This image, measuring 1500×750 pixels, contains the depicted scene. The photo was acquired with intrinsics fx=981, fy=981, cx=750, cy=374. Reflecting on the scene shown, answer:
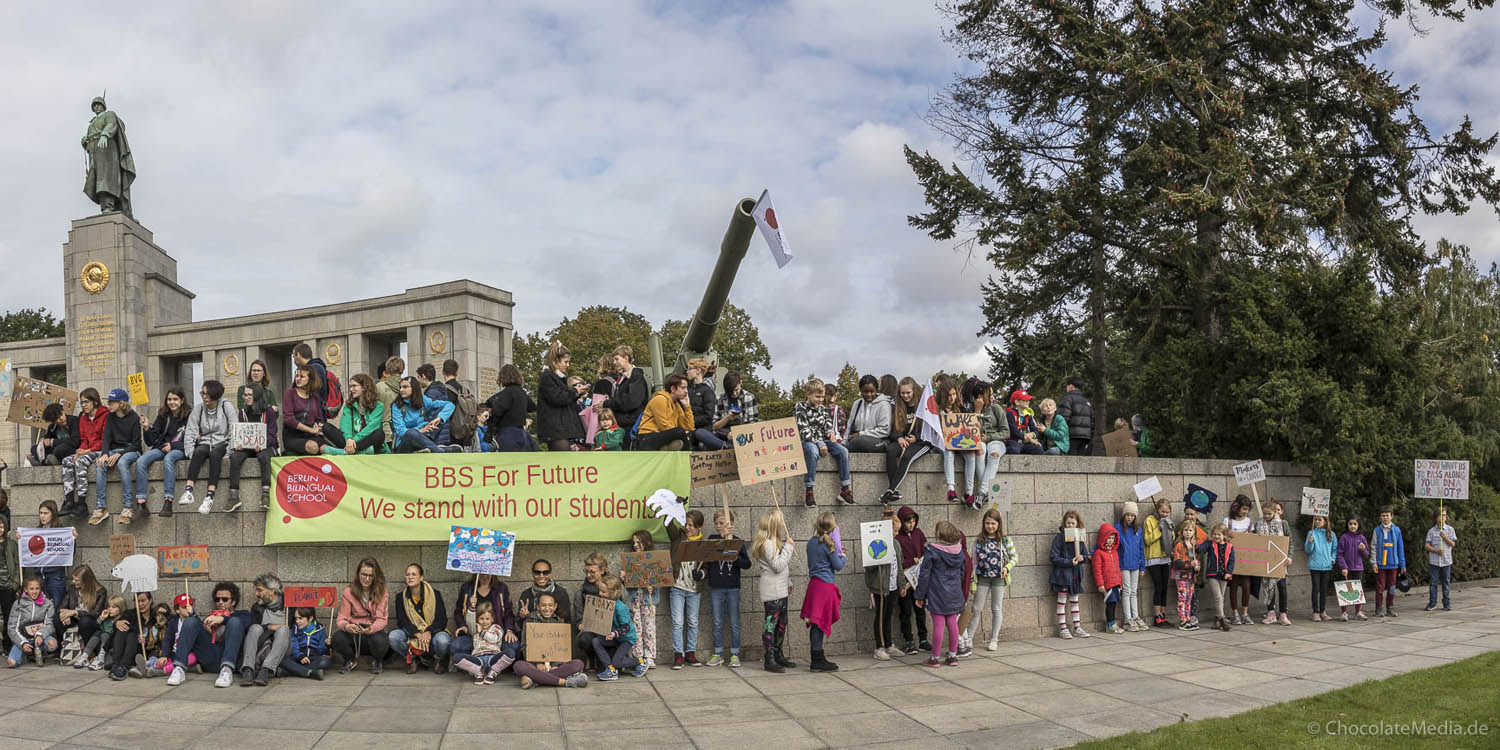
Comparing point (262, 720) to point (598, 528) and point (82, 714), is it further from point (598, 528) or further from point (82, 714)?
point (598, 528)

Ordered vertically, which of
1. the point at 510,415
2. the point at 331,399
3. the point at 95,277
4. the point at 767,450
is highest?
the point at 95,277

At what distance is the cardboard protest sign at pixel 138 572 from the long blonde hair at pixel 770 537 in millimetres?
6455

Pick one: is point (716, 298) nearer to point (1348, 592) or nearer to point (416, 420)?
point (416, 420)

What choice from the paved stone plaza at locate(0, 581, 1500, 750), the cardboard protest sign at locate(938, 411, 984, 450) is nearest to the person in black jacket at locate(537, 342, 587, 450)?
the paved stone plaza at locate(0, 581, 1500, 750)

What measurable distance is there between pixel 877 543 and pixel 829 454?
4.23ft

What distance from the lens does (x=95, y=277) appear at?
34281 mm

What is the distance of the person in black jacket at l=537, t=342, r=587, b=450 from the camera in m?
11.9

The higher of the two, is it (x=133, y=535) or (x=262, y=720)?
(x=133, y=535)

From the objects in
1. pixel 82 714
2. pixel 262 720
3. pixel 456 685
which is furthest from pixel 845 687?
pixel 82 714

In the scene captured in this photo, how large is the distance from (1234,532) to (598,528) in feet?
32.1

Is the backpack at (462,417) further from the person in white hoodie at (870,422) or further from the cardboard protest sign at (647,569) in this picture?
the person in white hoodie at (870,422)

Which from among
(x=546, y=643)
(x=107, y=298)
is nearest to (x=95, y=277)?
(x=107, y=298)

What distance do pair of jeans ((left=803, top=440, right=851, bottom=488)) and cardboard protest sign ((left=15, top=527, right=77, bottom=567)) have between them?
8652 millimetres

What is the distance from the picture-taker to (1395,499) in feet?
55.4
